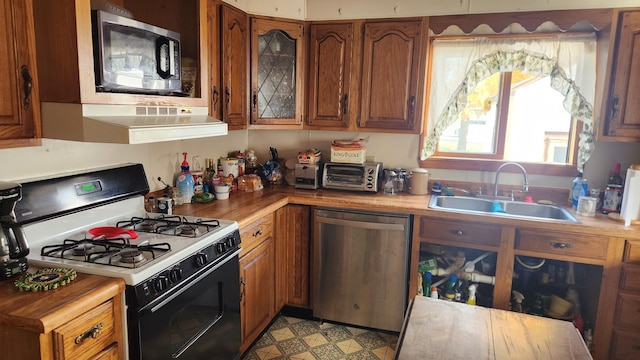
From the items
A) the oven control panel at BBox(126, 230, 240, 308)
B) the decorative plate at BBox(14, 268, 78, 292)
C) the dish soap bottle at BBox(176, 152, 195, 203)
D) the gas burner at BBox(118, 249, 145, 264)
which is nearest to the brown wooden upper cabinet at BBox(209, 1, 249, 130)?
the dish soap bottle at BBox(176, 152, 195, 203)

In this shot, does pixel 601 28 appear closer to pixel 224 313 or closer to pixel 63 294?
pixel 224 313

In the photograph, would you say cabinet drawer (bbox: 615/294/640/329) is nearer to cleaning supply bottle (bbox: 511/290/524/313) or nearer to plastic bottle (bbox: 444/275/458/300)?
cleaning supply bottle (bbox: 511/290/524/313)

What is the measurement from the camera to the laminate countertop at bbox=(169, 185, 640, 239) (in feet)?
7.56

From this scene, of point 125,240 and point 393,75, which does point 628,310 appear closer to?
point 393,75

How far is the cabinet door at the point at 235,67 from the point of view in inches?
99.9

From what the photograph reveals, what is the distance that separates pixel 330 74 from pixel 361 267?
1.33 meters

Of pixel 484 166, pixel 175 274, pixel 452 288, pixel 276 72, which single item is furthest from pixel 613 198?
pixel 175 274

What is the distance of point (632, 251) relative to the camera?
2.27 m

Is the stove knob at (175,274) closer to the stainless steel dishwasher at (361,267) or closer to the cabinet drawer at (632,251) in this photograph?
the stainless steel dishwasher at (361,267)

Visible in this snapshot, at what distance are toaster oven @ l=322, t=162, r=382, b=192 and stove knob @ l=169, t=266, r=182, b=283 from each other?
61.1 inches

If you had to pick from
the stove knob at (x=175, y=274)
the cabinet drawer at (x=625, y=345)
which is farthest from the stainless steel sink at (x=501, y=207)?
the stove knob at (x=175, y=274)

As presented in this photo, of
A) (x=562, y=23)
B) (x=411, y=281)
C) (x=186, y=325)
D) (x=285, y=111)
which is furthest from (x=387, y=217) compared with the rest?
(x=562, y=23)

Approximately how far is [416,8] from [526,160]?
1.28 meters

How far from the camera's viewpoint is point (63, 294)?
130 centimetres
